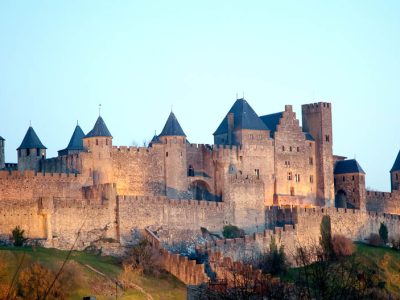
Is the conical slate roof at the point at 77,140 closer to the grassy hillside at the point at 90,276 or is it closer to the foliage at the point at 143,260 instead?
the foliage at the point at 143,260

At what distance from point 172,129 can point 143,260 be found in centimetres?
1348

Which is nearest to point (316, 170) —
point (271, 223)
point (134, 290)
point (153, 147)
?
point (271, 223)

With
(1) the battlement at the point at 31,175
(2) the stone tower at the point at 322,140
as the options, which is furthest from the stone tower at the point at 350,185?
(1) the battlement at the point at 31,175

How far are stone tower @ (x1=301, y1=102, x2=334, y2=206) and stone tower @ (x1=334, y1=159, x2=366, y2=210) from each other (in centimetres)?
188

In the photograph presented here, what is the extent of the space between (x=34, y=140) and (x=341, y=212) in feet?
67.6

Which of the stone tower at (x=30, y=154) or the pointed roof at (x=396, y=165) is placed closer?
the stone tower at (x=30, y=154)

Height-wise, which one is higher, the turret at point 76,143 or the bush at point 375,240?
the turret at point 76,143

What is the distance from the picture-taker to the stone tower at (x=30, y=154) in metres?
71.1

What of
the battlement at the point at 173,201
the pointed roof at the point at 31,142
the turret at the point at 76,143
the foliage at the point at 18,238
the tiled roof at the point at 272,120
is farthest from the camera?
the tiled roof at the point at 272,120

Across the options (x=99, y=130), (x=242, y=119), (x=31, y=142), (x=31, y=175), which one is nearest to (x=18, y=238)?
(x=31, y=175)

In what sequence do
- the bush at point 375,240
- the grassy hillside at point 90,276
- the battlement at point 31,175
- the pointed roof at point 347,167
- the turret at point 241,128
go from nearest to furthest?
the grassy hillside at point 90,276 < the battlement at point 31,175 < the turret at point 241,128 < the bush at point 375,240 < the pointed roof at point 347,167

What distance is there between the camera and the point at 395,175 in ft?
290

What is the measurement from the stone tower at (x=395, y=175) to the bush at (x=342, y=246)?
1553 centimetres

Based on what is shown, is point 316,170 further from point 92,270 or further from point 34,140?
point 92,270
